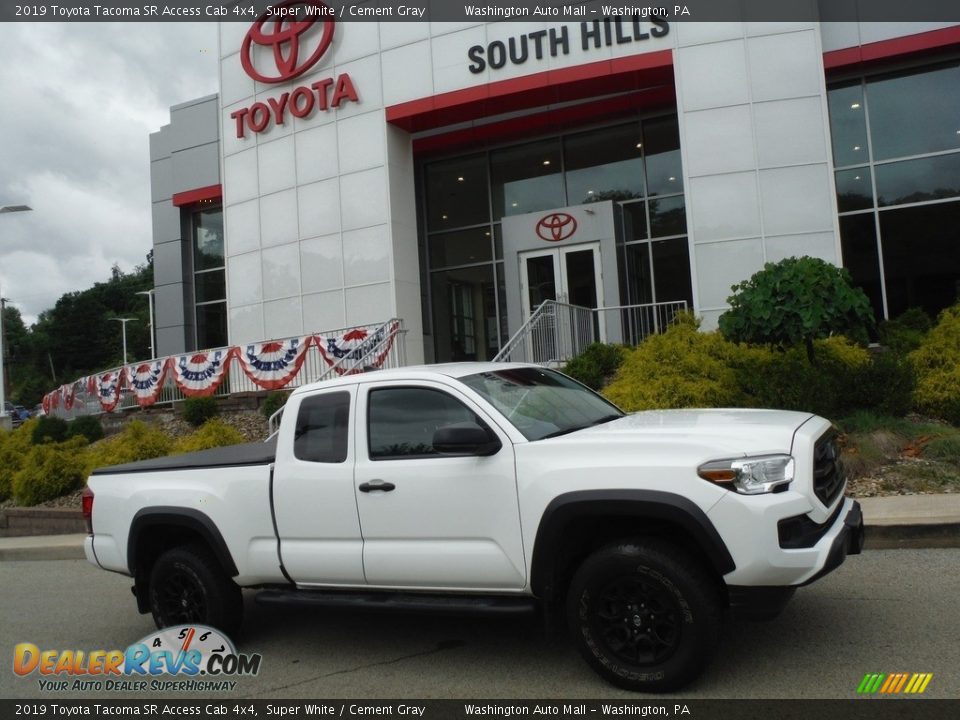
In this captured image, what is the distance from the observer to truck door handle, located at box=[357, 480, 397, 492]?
15.8ft

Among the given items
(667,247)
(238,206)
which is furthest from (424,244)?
(667,247)

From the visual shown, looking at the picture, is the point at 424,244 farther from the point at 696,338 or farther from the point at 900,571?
the point at 900,571

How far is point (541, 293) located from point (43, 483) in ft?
37.9

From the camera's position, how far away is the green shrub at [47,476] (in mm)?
12859

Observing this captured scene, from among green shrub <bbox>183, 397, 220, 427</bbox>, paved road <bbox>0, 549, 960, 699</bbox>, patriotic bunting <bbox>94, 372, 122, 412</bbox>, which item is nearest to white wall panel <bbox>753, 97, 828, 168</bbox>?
paved road <bbox>0, 549, 960, 699</bbox>

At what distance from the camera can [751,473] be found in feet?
13.2

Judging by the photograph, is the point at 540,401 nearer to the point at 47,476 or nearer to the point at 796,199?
the point at 47,476

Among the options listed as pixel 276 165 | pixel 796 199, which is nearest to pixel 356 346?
pixel 276 165

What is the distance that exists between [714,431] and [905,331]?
11535mm

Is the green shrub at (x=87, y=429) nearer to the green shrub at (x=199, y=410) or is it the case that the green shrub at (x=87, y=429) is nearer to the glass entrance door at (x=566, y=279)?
the green shrub at (x=199, y=410)

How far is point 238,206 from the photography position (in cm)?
2159

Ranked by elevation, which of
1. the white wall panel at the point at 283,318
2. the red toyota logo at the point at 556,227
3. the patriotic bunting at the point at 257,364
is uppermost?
the red toyota logo at the point at 556,227

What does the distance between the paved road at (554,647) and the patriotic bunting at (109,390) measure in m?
14.8

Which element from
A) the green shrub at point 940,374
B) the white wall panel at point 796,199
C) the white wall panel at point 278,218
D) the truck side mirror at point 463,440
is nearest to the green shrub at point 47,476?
the white wall panel at point 278,218
